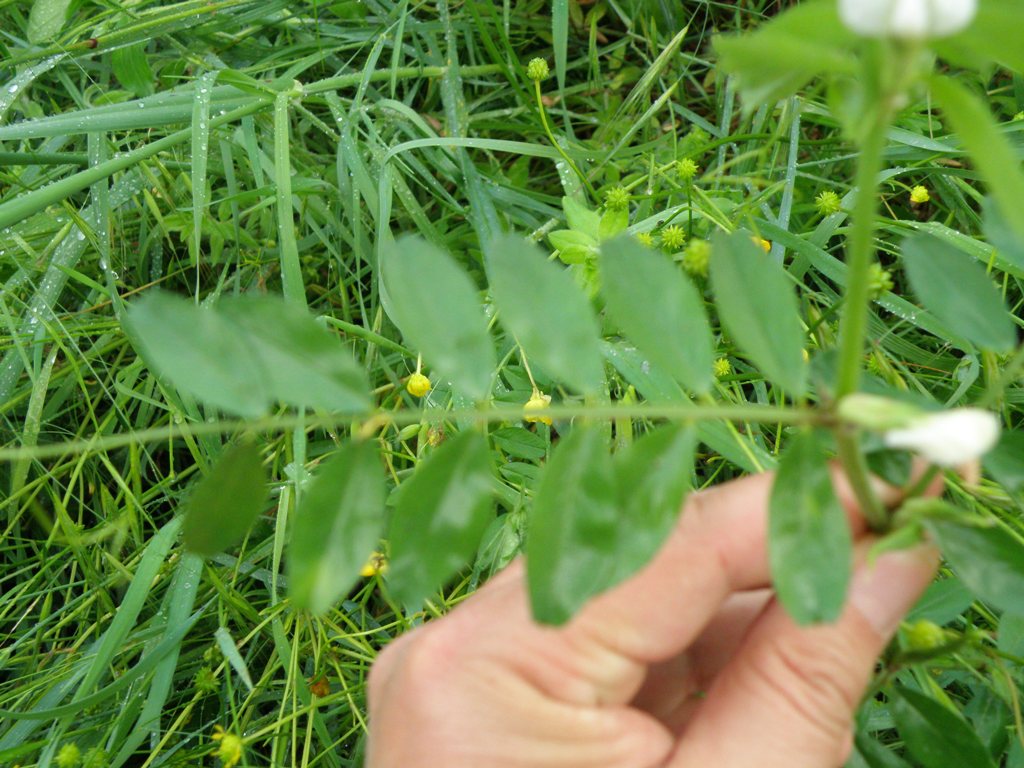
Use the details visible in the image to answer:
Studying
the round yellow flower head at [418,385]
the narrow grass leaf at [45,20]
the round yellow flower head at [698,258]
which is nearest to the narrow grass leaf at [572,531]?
the round yellow flower head at [698,258]

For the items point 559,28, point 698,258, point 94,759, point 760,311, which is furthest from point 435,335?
point 559,28

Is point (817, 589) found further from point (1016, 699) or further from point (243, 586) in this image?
point (243, 586)

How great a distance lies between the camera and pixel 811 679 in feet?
A: 2.45

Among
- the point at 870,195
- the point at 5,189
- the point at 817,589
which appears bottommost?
the point at 5,189

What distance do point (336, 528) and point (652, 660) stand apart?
331 mm

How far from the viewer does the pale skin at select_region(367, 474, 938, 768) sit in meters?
0.74

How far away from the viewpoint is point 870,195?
18.9 inches

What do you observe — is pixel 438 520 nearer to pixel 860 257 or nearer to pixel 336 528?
pixel 336 528

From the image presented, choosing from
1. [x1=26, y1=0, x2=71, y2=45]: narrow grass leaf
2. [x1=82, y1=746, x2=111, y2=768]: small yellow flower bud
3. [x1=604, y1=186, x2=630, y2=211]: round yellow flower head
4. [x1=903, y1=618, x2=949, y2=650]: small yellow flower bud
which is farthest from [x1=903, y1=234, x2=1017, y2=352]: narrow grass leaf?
[x1=26, y1=0, x2=71, y2=45]: narrow grass leaf

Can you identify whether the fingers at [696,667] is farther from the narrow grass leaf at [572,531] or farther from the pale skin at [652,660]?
the narrow grass leaf at [572,531]

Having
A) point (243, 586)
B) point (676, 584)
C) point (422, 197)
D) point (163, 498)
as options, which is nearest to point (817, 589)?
point (676, 584)

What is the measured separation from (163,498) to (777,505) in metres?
1.31

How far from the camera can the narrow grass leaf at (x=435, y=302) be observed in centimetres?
61

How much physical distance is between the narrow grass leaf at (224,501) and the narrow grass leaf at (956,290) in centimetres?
52
